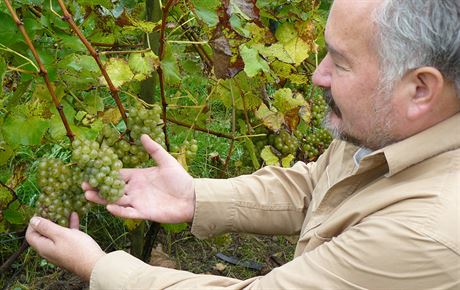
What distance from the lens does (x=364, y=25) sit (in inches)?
71.5

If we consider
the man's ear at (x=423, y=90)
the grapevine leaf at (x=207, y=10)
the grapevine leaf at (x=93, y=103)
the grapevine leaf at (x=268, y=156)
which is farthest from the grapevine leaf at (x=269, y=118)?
the man's ear at (x=423, y=90)

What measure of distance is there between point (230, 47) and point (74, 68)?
1.94ft

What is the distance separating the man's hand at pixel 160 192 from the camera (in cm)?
230

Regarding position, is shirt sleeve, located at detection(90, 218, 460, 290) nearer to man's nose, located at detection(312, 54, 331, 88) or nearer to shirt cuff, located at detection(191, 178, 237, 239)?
man's nose, located at detection(312, 54, 331, 88)

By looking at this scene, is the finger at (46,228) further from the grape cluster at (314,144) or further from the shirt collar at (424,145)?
the grape cluster at (314,144)

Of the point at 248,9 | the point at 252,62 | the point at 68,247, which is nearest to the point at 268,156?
the point at 252,62

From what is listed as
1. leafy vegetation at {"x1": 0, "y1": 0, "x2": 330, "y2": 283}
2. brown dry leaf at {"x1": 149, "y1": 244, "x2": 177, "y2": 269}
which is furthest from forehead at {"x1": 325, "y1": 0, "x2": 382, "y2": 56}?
brown dry leaf at {"x1": 149, "y1": 244, "x2": 177, "y2": 269}

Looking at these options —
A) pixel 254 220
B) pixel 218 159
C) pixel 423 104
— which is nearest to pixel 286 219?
pixel 254 220

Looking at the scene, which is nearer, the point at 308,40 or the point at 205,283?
the point at 205,283

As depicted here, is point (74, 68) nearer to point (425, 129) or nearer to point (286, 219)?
point (286, 219)

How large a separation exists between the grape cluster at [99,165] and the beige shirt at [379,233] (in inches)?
7.9

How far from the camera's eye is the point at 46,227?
6.78 ft

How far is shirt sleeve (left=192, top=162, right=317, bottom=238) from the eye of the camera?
7.93 ft

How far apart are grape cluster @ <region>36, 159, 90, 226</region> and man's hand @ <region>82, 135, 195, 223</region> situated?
0.20m
